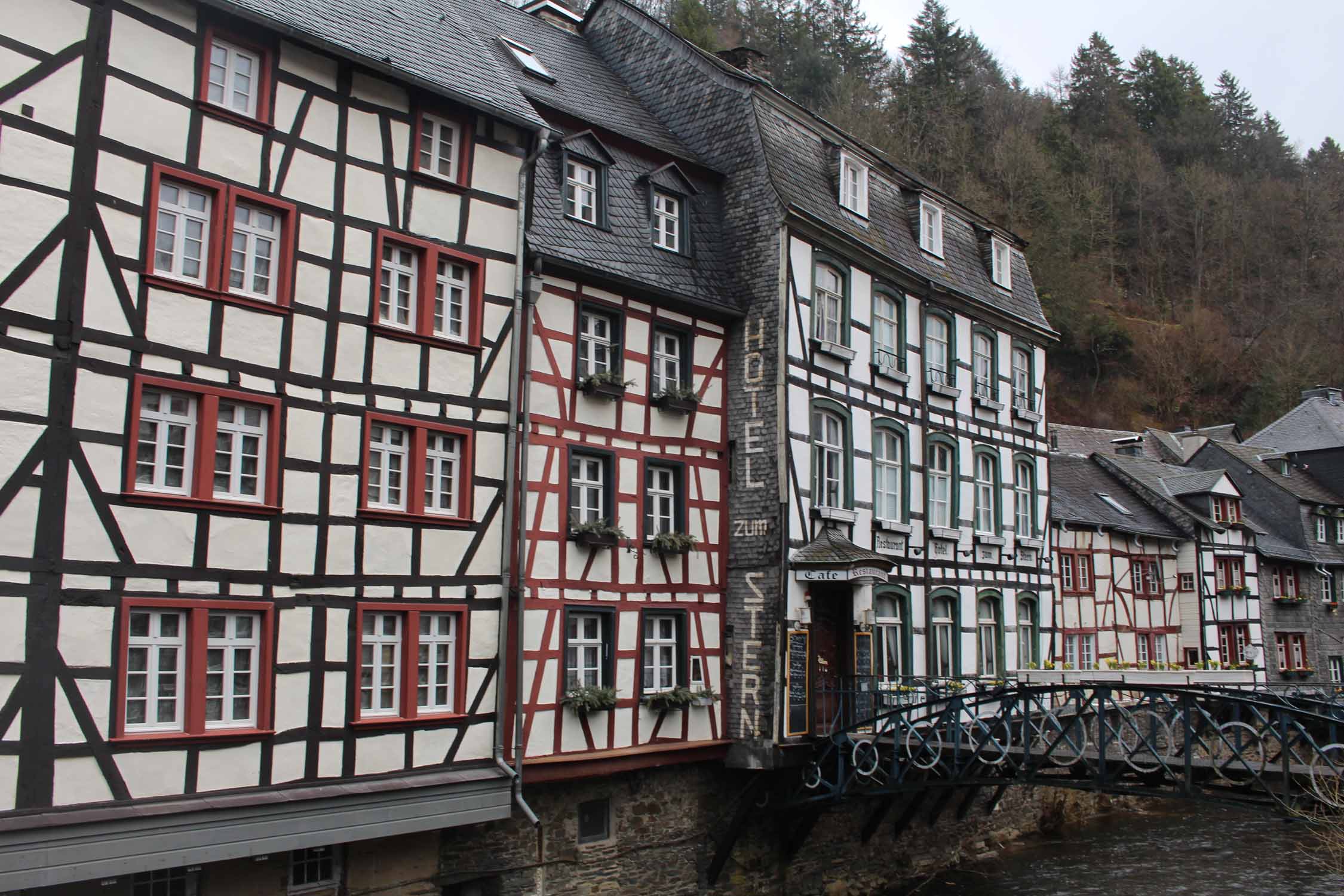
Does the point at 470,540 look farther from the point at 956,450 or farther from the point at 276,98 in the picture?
the point at 956,450

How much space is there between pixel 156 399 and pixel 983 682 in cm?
1501

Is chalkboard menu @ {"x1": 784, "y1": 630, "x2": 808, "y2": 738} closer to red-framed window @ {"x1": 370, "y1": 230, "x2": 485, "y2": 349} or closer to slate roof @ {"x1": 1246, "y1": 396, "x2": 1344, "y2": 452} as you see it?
red-framed window @ {"x1": 370, "y1": 230, "x2": 485, "y2": 349}

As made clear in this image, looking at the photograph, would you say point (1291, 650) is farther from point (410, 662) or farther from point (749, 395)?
point (410, 662)

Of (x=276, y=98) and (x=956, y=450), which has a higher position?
(x=276, y=98)

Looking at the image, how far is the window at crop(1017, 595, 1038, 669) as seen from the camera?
83.9 feet

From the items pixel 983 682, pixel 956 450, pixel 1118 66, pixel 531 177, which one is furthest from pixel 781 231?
pixel 1118 66

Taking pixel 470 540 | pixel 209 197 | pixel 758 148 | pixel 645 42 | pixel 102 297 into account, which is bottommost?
pixel 470 540

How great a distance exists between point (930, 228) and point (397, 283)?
1360cm

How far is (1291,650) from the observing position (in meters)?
39.1

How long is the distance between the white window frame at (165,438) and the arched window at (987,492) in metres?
16.5

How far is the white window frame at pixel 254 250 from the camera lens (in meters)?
12.8

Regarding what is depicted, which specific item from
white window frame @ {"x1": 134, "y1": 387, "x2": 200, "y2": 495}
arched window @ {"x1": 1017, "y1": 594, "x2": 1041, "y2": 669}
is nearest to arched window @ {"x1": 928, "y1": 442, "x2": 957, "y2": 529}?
arched window @ {"x1": 1017, "y1": 594, "x2": 1041, "y2": 669}

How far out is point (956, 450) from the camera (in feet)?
78.6

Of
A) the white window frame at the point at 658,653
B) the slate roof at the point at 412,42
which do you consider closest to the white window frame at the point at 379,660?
the white window frame at the point at 658,653
